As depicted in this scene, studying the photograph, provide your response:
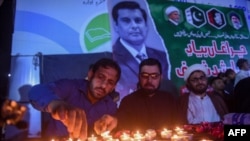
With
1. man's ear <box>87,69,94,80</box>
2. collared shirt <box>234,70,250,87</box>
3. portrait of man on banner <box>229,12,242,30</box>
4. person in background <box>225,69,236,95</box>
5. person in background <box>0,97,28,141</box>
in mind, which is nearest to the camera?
person in background <box>0,97,28,141</box>

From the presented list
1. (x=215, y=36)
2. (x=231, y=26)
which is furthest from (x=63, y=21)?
(x=231, y=26)

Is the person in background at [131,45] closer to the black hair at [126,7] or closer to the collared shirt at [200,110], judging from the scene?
the black hair at [126,7]

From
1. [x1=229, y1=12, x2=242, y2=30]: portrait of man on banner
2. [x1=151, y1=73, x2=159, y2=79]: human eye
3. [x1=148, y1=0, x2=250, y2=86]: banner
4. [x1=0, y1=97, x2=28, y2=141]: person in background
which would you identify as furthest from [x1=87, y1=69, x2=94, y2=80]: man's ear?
[x1=229, y1=12, x2=242, y2=30]: portrait of man on banner

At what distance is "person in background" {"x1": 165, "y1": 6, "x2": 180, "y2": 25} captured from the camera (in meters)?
3.80

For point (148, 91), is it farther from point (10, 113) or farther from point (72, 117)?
point (10, 113)

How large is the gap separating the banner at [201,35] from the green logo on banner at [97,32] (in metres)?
0.71

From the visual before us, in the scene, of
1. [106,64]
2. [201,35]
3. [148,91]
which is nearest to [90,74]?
[106,64]

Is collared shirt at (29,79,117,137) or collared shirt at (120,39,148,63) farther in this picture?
collared shirt at (120,39,148,63)

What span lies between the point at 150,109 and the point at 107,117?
629mm

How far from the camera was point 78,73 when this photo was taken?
3160 millimetres

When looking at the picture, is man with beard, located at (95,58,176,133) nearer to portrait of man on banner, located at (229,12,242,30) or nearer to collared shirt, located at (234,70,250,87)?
collared shirt, located at (234,70,250,87)

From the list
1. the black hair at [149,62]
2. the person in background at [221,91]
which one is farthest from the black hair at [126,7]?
the person in background at [221,91]

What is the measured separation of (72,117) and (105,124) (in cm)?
79

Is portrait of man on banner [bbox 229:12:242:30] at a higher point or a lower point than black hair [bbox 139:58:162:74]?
higher
